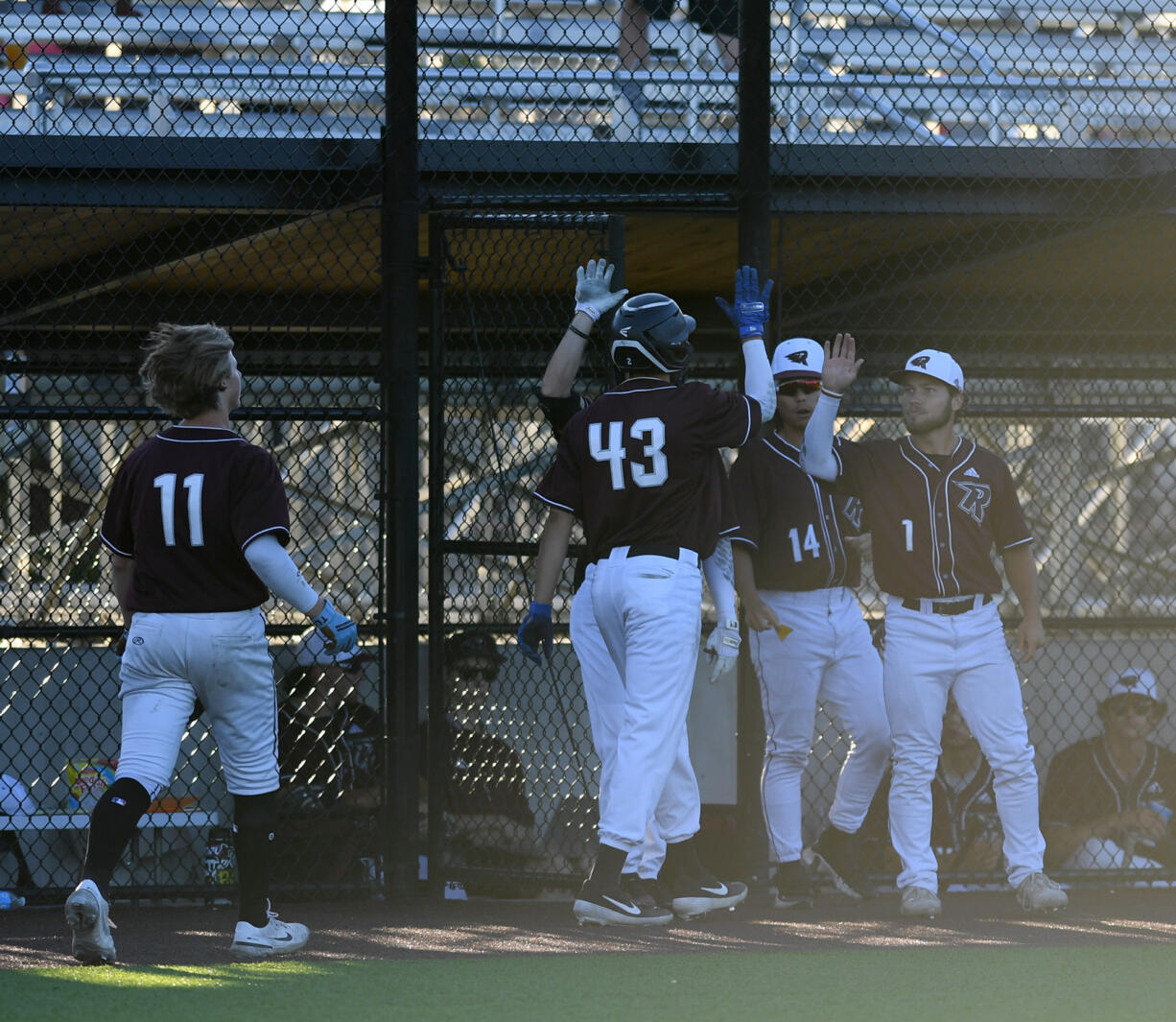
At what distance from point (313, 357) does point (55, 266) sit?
4.80ft

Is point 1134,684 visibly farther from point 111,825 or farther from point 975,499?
point 111,825

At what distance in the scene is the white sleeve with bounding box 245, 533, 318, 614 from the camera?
423cm

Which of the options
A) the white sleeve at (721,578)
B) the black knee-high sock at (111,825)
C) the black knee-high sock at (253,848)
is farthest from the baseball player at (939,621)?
the black knee-high sock at (111,825)

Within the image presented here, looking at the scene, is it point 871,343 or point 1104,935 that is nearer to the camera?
point 1104,935

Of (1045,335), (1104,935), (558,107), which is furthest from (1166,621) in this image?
(558,107)

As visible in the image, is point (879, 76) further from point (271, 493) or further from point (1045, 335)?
point (271, 493)

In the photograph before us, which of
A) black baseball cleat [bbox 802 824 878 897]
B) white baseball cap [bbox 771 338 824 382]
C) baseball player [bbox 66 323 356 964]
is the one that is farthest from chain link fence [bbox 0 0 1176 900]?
baseball player [bbox 66 323 356 964]

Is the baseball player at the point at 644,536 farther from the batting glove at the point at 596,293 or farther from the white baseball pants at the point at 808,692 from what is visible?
the white baseball pants at the point at 808,692

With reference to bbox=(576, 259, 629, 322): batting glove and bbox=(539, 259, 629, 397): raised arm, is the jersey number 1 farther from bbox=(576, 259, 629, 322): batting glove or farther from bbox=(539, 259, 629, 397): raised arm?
bbox=(576, 259, 629, 322): batting glove

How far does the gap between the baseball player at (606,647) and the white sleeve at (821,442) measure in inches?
16.6

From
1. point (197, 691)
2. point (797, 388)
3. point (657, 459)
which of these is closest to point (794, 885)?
point (657, 459)

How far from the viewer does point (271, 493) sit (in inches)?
169

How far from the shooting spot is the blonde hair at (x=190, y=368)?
4.36 m

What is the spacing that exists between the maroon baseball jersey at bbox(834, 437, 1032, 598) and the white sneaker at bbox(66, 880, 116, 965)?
2.82m
